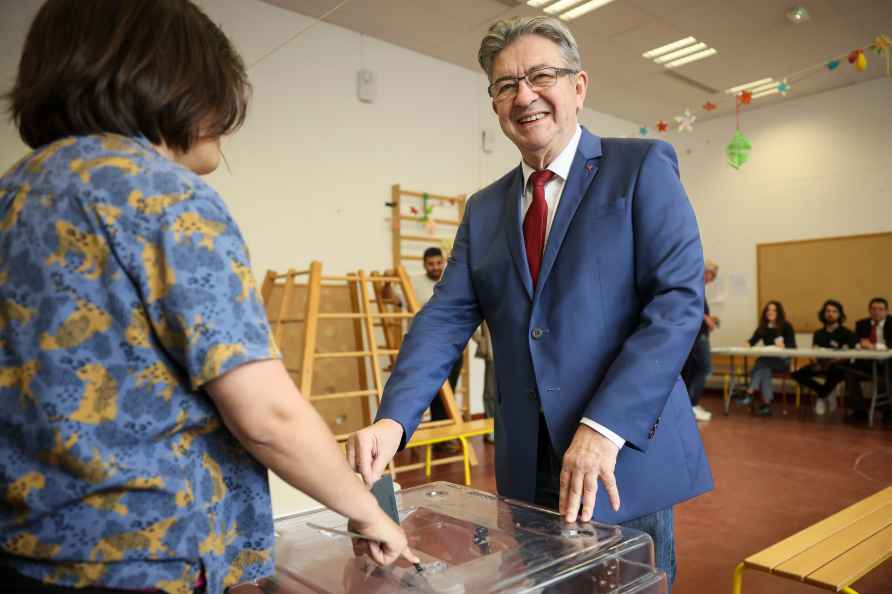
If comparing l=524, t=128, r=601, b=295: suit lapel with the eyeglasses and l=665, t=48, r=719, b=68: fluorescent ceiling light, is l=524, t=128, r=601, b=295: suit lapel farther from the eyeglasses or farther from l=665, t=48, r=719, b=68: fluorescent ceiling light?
l=665, t=48, r=719, b=68: fluorescent ceiling light

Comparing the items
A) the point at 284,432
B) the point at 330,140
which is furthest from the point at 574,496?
the point at 330,140

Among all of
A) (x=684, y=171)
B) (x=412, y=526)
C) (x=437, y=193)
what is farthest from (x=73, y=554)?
(x=684, y=171)

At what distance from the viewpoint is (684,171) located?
8.84 m

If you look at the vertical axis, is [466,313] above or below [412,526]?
above

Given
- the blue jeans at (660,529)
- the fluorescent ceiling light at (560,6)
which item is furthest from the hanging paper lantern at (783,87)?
the blue jeans at (660,529)

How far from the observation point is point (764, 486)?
3.93 metres

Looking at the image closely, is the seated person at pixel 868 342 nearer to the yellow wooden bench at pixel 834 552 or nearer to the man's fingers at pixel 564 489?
the yellow wooden bench at pixel 834 552

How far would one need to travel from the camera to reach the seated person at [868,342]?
634cm

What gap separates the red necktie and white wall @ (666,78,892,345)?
7.53 meters

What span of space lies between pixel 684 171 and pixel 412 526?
28.7 ft

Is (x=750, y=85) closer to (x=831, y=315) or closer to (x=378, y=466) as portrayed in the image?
(x=831, y=315)

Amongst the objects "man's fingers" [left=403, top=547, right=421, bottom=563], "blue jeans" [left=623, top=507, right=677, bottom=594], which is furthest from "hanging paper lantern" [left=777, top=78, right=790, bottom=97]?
"man's fingers" [left=403, top=547, right=421, bottom=563]

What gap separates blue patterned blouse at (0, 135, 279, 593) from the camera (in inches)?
22.7

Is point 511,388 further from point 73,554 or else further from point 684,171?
point 684,171
